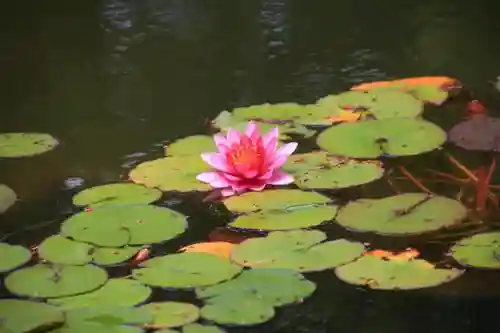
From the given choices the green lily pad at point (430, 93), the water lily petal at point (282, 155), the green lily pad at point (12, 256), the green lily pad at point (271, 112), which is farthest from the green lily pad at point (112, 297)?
the green lily pad at point (430, 93)

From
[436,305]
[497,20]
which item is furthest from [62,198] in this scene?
[497,20]

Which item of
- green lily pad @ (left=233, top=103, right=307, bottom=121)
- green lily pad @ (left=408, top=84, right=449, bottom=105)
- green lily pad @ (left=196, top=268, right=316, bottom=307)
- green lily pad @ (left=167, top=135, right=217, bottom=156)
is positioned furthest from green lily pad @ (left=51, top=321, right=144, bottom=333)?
green lily pad @ (left=408, top=84, right=449, bottom=105)

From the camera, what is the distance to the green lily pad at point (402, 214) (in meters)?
1.17

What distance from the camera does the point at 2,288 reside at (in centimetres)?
107

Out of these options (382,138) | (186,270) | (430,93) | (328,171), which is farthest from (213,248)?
(430,93)

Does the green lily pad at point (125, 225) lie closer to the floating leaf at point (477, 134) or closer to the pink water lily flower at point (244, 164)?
the pink water lily flower at point (244, 164)

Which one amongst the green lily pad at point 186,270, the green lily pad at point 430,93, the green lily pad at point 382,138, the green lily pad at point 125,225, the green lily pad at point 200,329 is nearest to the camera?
the green lily pad at point 200,329

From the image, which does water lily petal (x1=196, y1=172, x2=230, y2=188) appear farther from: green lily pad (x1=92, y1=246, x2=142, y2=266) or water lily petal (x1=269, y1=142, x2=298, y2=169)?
green lily pad (x1=92, y1=246, x2=142, y2=266)

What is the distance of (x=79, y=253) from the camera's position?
113cm

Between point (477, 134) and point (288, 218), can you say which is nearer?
point (288, 218)

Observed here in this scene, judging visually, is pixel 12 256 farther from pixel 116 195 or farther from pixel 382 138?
pixel 382 138

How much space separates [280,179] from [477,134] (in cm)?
36

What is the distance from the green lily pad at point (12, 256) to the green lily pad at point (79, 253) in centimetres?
2

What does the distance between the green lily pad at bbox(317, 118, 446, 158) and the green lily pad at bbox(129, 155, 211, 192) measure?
21 cm
